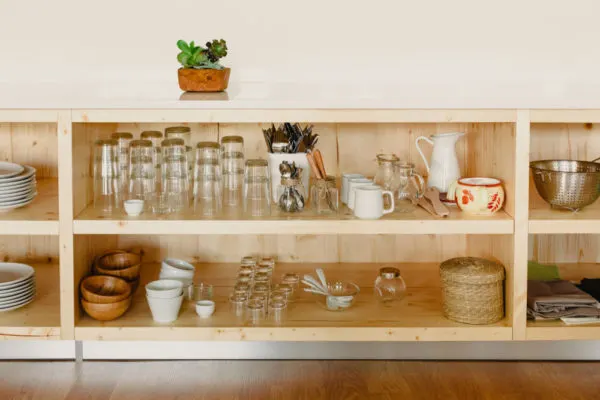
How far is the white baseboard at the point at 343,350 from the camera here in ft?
10.5

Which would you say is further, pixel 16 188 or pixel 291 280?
pixel 291 280

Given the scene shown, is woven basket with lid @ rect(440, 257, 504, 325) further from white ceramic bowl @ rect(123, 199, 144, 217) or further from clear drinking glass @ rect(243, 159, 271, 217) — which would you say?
white ceramic bowl @ rect(123, 199, 144, 217)

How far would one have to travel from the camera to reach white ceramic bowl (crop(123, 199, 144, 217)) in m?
2.96

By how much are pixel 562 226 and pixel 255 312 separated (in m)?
0.98

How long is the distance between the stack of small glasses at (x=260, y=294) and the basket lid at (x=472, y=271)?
51 centimetres

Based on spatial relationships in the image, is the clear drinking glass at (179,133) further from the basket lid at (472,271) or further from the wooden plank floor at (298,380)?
the basket lid at (472,271)

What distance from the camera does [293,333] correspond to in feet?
9.71

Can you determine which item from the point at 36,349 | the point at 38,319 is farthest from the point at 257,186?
the point at 36,349

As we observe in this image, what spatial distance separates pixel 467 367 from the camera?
10.4ft
